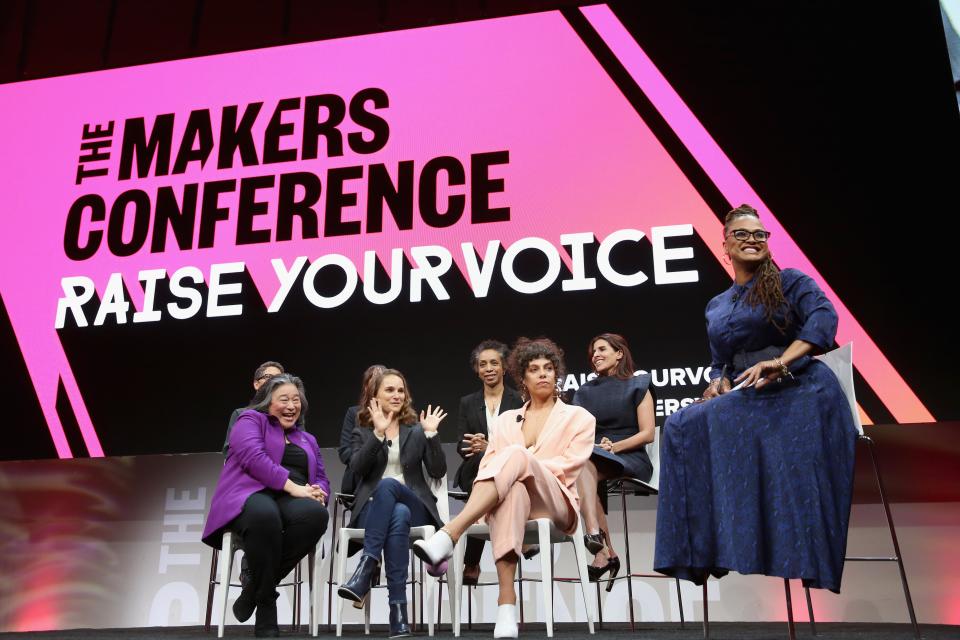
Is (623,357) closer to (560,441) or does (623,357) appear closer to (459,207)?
(560,441)

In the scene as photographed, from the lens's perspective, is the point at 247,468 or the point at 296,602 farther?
the point at 296,602

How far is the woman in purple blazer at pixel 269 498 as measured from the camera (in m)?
3.23

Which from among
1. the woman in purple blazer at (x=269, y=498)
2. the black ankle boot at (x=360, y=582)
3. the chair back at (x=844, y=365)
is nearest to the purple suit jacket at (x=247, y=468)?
the woman in purple blazer at (x=269, y=498)

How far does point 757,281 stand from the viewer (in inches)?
98.2

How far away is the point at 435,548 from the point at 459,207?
8.53 feet

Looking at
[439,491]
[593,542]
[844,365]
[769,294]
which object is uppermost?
[769,294]

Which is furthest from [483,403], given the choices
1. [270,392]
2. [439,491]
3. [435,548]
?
[435,548]

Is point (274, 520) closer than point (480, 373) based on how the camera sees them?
Yes

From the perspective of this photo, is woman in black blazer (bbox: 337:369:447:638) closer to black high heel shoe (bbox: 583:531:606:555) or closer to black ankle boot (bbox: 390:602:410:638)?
black ankle boot (bbox: 390:602:410:638)

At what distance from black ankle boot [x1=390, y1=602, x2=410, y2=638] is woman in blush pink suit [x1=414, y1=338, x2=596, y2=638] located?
31 centimetres

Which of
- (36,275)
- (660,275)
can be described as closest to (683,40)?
(660,275)

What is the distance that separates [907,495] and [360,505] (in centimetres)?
278

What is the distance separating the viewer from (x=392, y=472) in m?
3.60

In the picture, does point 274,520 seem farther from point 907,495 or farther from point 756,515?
point 907,495
